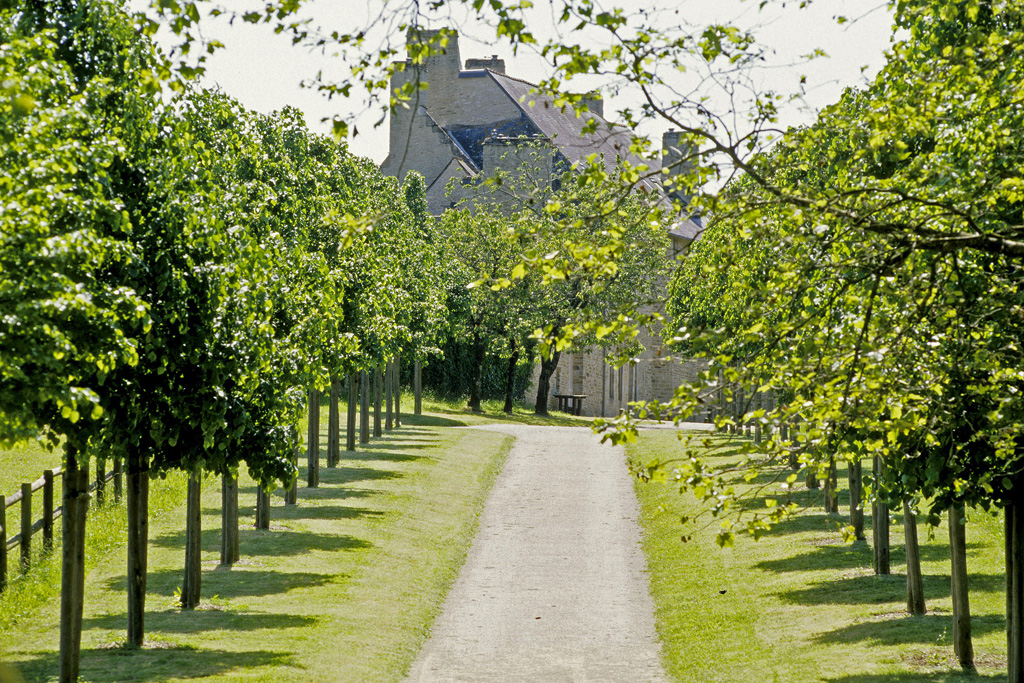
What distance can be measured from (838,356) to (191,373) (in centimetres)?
649

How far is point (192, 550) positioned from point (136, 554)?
5.48 feet

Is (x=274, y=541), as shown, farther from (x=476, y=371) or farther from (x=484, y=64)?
(x=484, y=64)

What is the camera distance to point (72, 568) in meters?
9.80

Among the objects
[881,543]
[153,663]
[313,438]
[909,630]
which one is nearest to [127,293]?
[153,663]

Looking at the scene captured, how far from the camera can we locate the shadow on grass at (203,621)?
12.1 meters

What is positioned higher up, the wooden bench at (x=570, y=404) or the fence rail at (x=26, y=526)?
the wooden bench at (x=570, y=404)

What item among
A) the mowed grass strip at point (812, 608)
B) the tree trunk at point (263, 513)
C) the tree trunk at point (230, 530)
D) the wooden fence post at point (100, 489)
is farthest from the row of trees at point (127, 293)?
the wooden fence post at point (100, 489)

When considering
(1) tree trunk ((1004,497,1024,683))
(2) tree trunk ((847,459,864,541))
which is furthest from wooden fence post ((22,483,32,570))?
(1) tree trunk ((1004,497,1024,683))

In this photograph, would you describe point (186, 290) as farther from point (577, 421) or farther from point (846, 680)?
point (577, 421)

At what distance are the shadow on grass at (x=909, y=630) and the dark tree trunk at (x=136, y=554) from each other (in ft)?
22.2

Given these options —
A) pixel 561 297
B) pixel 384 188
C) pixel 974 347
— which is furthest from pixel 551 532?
pixel 561 297

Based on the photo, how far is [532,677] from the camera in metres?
10.5

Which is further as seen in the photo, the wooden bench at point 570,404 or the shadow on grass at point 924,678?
the wooden bench at point 570,404

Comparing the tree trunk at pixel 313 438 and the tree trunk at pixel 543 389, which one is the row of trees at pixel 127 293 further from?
the tree trunk at pixel 543 389
